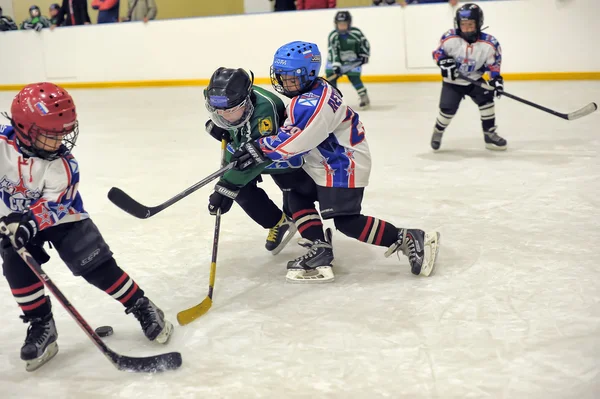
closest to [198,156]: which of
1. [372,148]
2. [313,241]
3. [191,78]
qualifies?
[372,148]

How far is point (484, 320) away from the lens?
80.4 inches

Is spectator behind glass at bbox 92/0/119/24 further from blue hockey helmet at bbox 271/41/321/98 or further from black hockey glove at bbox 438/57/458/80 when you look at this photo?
blue hockey helmet at bbox 271/41/321/98

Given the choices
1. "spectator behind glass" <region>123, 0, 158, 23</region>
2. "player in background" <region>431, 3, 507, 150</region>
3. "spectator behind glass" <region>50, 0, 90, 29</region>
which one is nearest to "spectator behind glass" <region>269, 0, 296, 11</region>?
"spectator behind glass" <region>123, 0, 158, 23</region>

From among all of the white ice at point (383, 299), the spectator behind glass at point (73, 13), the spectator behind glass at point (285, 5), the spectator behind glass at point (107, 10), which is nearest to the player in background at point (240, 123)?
the white ice at point (383, 299)

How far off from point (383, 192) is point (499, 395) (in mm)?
1946

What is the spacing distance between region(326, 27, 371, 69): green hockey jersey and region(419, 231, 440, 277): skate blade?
4.10 metres

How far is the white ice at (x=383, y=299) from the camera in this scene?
1.76 m

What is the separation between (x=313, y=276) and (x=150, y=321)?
0.63 meters

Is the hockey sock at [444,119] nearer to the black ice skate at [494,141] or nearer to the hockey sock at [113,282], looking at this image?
the black ice skate at [494,141]

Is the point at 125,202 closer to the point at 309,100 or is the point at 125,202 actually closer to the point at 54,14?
the point at 309,100

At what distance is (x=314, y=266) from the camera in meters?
2.45

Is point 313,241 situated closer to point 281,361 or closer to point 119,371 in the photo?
point 281,361

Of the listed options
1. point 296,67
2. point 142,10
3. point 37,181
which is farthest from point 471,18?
point 142,10

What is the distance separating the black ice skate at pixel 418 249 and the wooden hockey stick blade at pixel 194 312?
640 millimetres
